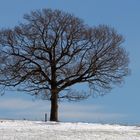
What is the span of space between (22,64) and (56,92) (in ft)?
12.1

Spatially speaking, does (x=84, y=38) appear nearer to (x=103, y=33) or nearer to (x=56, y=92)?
(x=103, y=33)

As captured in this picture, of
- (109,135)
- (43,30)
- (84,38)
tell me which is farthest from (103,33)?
(109,135)

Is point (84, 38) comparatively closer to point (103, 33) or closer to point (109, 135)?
point (103, 33)

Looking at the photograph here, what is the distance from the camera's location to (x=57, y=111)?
46281 mm

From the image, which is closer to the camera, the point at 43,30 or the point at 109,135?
the point at 109,135

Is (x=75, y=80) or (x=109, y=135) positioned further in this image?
(x=75, y=80)

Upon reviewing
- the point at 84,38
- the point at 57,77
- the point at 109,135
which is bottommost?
the point at 109,135

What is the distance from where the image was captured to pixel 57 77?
47594 millimetres

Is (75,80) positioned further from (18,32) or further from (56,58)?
(18,32)

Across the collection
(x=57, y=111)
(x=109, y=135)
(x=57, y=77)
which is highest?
(x=57, y=77)

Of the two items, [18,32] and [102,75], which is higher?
[18,32]

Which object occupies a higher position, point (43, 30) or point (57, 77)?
point (43, 30)

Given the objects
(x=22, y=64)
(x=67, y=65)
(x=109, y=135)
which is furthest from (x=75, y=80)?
(x=109, y=135)

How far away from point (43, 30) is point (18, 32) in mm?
2070
